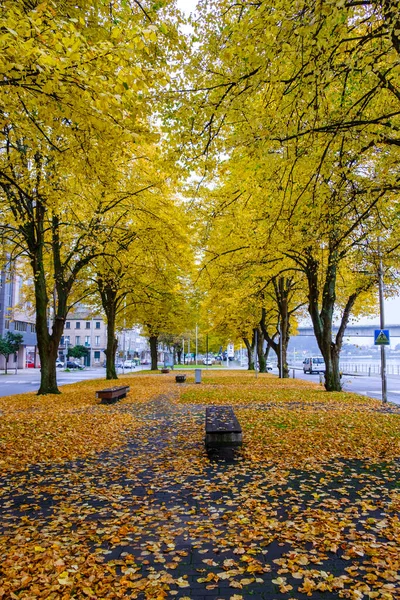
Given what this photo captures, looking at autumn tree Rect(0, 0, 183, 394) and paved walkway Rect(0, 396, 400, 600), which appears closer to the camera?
paved walkway Rect(0, 396, 400, 600)

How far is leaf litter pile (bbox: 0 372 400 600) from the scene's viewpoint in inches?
131

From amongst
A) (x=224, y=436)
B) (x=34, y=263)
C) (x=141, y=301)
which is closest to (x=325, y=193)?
(x=224, y=436)

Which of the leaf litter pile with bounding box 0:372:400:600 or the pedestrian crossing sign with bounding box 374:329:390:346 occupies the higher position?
the pedestrian crossing sign with bounding box 374:329:390:346

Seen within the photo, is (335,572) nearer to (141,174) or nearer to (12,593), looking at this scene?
(12,593)

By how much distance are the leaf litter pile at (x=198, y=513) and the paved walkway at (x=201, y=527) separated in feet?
0.05

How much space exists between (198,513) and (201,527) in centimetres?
43

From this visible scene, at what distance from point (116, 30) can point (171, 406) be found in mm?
11800

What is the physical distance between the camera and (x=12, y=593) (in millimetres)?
3180

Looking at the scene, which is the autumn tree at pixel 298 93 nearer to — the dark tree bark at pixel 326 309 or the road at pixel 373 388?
the dark tree bark at pixel 326 309

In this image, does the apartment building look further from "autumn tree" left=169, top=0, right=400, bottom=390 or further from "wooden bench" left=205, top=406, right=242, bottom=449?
"wooden bench" left=205, top=406, right=242, bottom=449

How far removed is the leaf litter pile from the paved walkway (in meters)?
0.01

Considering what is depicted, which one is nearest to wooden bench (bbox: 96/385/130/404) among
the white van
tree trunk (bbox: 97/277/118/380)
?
tree trunk (bbox: 97/277/118/380)

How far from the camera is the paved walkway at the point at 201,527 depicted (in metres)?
3.34

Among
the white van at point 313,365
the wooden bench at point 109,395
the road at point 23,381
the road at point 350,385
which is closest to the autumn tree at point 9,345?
the road at point 23,381
